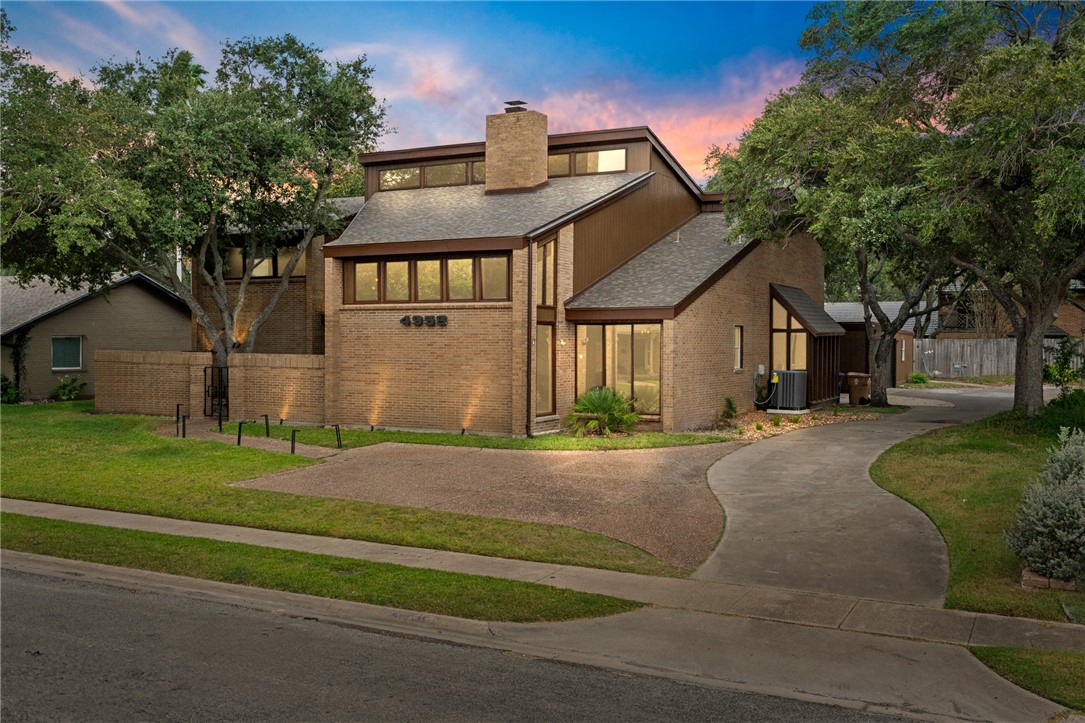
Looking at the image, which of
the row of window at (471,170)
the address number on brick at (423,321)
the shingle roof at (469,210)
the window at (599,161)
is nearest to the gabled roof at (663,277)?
the shingle roof at (469,210)

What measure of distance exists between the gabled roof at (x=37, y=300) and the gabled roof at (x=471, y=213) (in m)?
13.1

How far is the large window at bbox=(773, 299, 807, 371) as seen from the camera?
2919 centimetres

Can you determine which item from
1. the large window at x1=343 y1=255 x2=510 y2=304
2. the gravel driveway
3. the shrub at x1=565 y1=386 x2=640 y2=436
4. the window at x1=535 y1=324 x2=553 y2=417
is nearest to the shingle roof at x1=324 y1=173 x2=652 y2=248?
the large window at x1=343 y1=255 x2=510 y2=304

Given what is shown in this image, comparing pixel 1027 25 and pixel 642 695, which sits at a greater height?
pixel 1027 25

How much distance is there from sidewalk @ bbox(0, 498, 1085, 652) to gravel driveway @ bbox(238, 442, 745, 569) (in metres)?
1.26

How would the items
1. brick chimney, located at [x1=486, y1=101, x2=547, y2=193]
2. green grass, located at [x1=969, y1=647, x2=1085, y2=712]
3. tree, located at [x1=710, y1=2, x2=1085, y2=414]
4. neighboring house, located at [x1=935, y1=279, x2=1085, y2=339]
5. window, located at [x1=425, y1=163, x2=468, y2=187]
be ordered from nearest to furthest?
1. green grass, located at [x1=969, y1=647, x2=1085, y2=712]
2. tree, located at [x1=710, y1=2, x2=1085, y2=414]
3. brick chimney, located at [x1=486, y1=101, x2=547, y2=193]
4. window, located at [x1=425, y1=163, x2=468, y2=187]
5. neighboring house, located at [x1=935, y1=279, x2=1085, y2=339]

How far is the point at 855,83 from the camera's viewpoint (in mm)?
23734

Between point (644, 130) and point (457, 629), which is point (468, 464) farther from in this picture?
point (644, 130)

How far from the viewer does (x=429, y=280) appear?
23.8 metres

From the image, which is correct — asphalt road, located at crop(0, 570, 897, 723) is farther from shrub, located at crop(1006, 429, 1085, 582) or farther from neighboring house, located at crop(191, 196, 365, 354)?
neighboring house, located at crop(191, 196, 365, 354)

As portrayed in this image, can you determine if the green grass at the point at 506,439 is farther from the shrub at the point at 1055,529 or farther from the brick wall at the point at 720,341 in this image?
the shrub at the point at 1055,529

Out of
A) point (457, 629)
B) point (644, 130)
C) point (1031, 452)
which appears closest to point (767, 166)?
point (644, 130)

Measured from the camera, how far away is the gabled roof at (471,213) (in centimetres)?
2342

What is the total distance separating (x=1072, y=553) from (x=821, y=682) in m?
4.33
